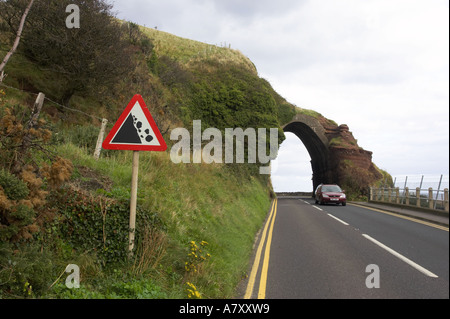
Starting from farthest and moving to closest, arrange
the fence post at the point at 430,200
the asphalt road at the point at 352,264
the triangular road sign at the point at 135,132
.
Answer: the asphalt road at the point at 352,264 → the triangular road sign at the point at 135,132 → the fence post at the point at 430,200

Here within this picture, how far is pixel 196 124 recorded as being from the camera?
75.9 ft

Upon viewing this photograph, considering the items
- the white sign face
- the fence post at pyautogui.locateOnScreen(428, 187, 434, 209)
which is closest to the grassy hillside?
the white sign face

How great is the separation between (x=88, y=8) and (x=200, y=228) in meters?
9.63

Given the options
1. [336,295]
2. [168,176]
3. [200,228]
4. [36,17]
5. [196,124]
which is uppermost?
[36,17]

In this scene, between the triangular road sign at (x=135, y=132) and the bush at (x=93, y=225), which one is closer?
the bush at (x=93, y=225)

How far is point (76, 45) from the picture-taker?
11.6 metres

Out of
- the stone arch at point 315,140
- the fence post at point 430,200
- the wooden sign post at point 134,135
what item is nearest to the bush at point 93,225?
the wooden sign post at point 134,135

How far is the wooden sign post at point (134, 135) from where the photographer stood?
210 inches

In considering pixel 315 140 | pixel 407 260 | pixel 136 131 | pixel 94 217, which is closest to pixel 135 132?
pixel 136 131

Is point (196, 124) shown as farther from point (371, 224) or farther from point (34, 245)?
point (34, 245)

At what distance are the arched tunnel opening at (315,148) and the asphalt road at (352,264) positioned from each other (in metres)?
31.0

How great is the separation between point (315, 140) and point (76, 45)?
3692 centimetres

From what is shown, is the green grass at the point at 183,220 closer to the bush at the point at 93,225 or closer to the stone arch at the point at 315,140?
the bush at the point at 93,225
